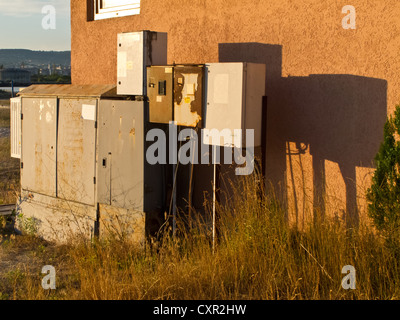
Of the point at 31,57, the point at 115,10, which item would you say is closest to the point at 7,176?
the point at 115,10

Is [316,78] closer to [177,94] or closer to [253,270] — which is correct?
[177,94]

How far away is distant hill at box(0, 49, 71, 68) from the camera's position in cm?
9331

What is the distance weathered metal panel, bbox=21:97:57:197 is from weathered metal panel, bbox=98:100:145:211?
3.48 ft

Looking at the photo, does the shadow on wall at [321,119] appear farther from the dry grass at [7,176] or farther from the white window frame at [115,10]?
the dry grass at [7,176]

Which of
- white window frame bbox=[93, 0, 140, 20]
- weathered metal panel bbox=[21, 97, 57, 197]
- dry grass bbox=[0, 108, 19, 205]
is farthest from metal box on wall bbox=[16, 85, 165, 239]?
white window frame bbox=[93, 0, 140, 20]

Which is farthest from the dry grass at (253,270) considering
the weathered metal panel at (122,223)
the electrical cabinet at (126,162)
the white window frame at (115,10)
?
the white window frame at (115,10)

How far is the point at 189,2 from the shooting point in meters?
7.03

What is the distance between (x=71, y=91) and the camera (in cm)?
710

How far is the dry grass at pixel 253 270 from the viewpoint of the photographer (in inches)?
175

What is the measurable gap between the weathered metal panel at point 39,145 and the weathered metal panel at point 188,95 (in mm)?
2210

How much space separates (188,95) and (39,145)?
285cm

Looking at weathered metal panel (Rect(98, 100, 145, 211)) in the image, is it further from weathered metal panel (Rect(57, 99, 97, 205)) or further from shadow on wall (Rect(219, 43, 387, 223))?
shadow on wall (Rect(219, 43, 387, 223))

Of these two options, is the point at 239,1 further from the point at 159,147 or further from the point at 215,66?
the point at 159,147
